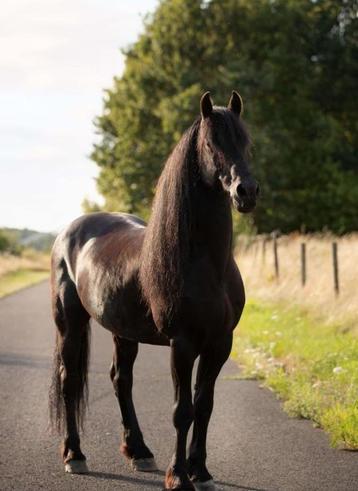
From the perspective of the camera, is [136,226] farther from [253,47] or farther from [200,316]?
[253,47]

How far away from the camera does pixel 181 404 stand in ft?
15.2

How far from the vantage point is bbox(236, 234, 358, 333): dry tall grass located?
1226cm

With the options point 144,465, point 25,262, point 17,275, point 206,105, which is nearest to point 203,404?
point 144,465

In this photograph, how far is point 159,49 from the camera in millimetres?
36781

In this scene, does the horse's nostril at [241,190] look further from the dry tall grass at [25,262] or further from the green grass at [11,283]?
the dry tall grass at [25,262]

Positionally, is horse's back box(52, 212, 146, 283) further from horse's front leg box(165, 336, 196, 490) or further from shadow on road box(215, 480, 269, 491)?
shadow on road box(215, 480, 269, 491)

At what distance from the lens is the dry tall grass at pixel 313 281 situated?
12.3 meters

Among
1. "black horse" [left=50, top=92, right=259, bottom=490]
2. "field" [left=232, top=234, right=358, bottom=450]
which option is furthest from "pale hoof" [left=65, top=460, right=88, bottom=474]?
"field" [left=232, top=234, right=358, bottom=450]

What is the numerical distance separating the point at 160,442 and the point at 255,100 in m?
32.2

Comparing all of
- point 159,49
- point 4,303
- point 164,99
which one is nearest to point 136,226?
point 4,303

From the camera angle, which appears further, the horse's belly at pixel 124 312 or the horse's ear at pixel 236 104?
the horse's belly at pixel 124 312

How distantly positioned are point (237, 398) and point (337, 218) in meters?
30.6

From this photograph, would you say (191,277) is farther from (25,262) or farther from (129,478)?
(25,262)

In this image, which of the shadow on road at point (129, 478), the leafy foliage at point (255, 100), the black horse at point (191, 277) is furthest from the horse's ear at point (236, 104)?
the leafy foliage at point (255, 100)
